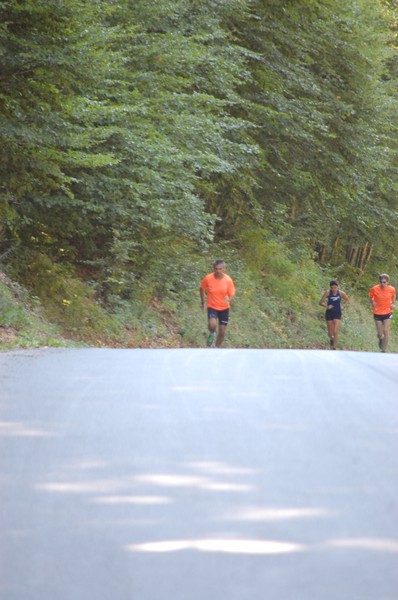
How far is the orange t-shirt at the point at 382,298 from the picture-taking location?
26188 millimetres

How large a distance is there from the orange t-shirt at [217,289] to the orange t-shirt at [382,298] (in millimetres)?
6105

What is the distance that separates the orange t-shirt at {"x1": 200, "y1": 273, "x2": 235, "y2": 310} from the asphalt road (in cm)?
981

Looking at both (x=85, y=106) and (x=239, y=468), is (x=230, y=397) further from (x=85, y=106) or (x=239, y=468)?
(x=85, y=106)

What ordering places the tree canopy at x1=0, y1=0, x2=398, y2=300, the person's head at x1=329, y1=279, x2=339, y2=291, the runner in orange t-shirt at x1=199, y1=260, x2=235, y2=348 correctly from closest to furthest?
the tree canopy at x1=0, y1=0, x2=398, y2=300 → the runner in orange t-shirt at x1=199, y1=260, x2=235, y2=348 → the person's head at x1=329, y1=279, x2=339, y2=291

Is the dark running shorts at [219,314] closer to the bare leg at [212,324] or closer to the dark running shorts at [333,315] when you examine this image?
the bare leg at [212,324]

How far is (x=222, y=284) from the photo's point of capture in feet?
68.9

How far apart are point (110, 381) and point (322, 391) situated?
199 cm

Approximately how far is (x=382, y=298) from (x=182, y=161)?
6.76 metres

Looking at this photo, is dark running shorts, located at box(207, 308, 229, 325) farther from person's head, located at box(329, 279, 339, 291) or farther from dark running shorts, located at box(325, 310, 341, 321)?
dark running shorts, located at box(325, 310, 341, 321)

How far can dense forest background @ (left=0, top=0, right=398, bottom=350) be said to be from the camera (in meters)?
17.5

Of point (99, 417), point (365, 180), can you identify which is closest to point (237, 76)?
point (365, 180)

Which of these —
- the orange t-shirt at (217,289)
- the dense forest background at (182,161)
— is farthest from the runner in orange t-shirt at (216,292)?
the dense forest background at (182,161)

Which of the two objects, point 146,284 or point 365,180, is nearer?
point 146,284

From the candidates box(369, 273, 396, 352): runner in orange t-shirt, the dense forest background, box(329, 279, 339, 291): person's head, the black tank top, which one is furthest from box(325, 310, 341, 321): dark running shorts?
the dense forest background
